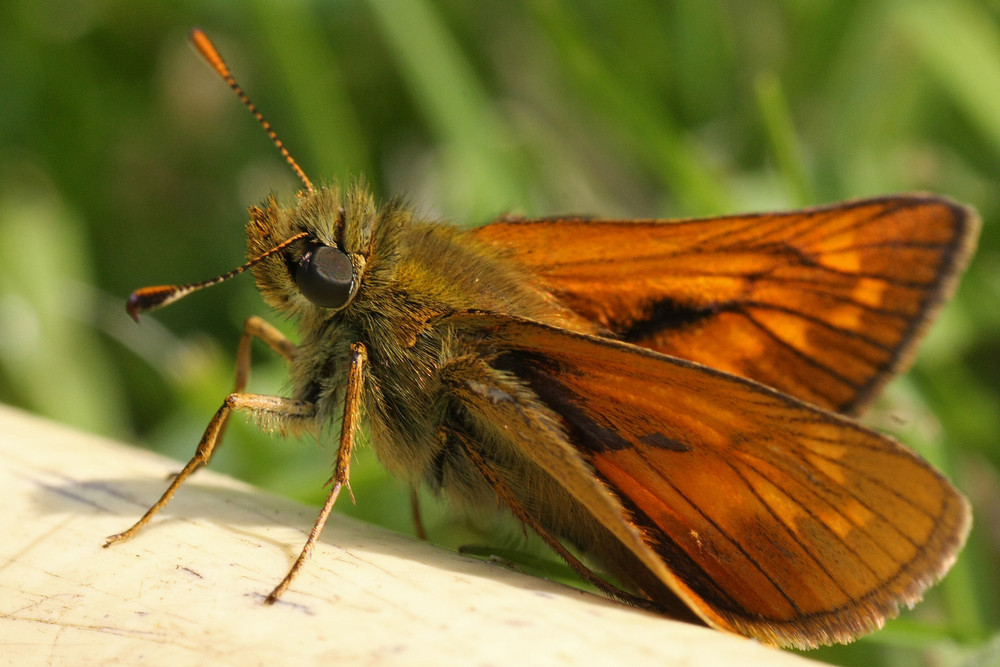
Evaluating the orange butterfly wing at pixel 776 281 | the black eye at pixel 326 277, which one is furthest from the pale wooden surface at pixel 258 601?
the orange butterfly wing at pixel 776 281

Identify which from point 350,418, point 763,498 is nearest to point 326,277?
point 350,418

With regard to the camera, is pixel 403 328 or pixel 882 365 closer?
pixel 403 328

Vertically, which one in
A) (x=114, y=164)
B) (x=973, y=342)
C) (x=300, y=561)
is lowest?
(x=300, y=561)

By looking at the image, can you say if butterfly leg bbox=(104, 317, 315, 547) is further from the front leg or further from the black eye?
the black eye

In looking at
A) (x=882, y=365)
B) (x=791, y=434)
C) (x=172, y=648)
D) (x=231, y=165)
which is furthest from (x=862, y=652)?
(x=231, y=165)

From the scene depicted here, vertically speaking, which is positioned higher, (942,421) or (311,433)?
(942,421)

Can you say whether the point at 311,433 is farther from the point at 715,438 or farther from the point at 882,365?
the point at 882,365

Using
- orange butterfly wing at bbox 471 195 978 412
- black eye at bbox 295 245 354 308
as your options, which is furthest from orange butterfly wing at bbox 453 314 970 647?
orange butterfly wing at bbox 471 195 978 412
